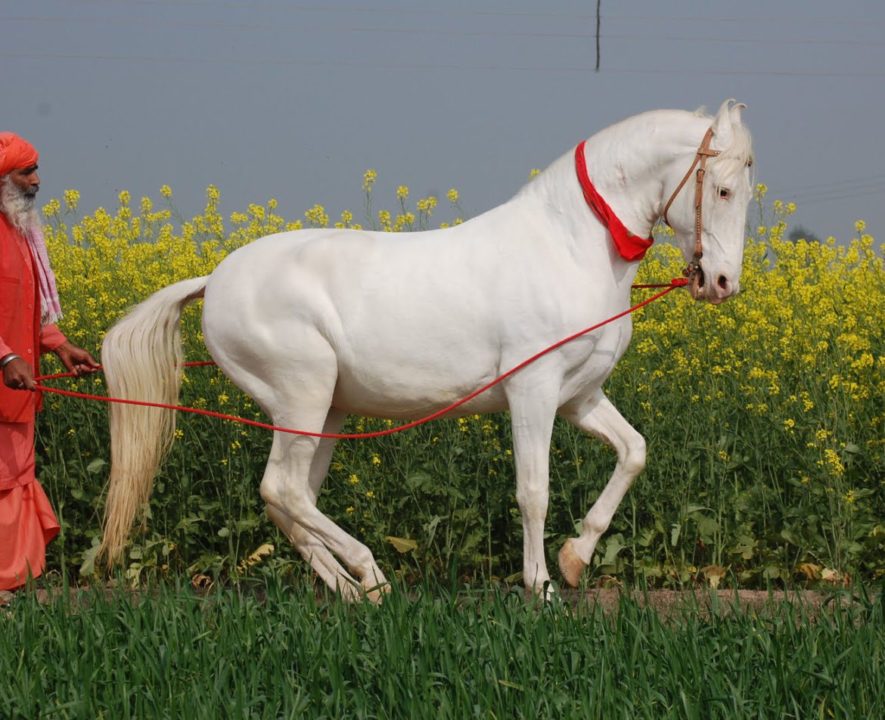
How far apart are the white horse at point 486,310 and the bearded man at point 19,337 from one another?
0.36 metres

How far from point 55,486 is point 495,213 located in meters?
2.86

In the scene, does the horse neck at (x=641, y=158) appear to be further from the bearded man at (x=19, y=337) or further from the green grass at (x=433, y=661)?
the bearded man at (x=19, y=337)

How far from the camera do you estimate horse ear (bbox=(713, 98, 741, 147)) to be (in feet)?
15.3

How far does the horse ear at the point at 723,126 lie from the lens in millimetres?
→ 4668

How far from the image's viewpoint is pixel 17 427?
17.4ft

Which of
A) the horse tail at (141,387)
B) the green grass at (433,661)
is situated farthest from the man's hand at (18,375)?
the green grass at (433,661)

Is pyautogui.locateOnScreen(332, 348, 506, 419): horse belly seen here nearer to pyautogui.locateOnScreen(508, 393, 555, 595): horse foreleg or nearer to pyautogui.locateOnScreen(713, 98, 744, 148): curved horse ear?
pyautogui.locateOnScreen(508, 393, 555, 595): horse foreleg

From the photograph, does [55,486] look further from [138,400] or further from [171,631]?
[171,631]

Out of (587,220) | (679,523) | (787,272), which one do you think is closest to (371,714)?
(587,220)

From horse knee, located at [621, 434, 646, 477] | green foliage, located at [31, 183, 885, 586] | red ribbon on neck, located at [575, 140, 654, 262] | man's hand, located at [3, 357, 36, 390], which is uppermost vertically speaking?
red ribbon on neck, located at [575, 140, 654, 262]

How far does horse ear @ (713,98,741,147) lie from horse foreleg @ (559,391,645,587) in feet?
3.44

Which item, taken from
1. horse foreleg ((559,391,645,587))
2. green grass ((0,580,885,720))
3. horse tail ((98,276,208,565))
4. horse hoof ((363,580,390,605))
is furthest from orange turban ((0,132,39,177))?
horse foreleg ((559,391,645,587))

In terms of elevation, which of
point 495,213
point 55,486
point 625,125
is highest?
point 625,125

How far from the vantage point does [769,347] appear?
23.0 ft
